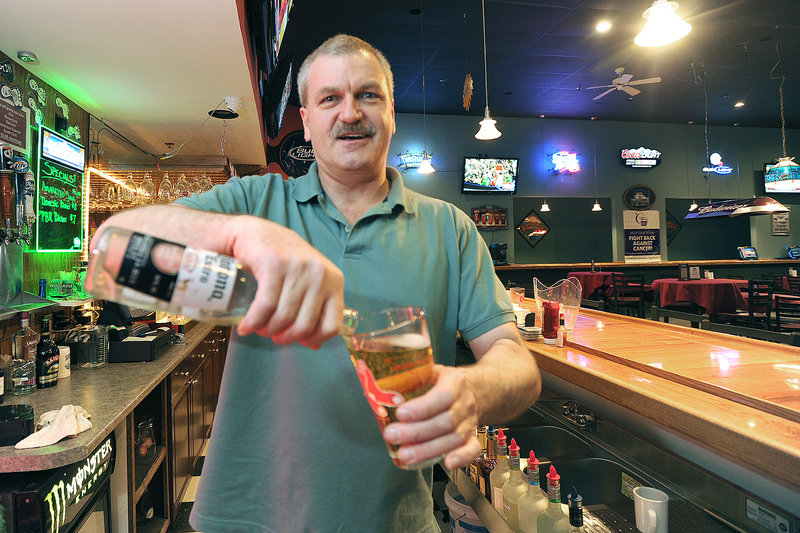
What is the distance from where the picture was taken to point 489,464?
5.93 feet

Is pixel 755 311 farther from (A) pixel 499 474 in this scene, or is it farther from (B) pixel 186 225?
(B) pixel 186 225

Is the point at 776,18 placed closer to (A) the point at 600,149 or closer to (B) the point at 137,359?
(A) the point at 600,149

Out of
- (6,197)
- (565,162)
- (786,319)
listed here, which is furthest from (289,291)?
(565,162)

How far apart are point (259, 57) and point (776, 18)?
631 cm

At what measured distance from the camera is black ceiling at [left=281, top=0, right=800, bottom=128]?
18.9 feet

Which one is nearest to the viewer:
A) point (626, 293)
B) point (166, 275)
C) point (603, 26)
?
point (166, 275)

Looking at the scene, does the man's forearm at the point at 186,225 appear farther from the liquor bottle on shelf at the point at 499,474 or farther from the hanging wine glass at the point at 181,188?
the hanging wine glass at the point at 181,188

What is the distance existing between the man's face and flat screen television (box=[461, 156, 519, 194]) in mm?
9212

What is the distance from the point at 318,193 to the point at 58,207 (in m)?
3.03

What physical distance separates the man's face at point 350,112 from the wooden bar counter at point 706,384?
923 millimetres

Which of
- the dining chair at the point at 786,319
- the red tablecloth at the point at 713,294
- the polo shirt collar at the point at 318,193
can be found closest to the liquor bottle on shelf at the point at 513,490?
the polo shirt collar at the point at 318,193

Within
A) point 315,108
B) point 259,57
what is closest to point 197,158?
point 259,57

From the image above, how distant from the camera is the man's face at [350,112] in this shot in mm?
1185

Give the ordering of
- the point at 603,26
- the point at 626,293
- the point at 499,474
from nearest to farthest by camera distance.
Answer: the point at 499,474, the point at 603,26, the point at 626,293
